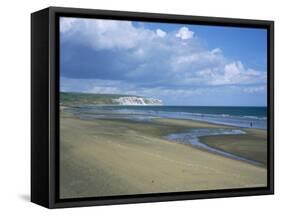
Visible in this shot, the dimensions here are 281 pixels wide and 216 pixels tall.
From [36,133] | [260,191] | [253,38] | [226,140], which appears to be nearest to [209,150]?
[226,140]

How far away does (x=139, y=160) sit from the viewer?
9.09 m

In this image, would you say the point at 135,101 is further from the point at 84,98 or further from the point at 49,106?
the point at 49,106

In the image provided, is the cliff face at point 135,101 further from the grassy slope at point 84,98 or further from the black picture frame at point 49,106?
the black picture frame at point 49,106

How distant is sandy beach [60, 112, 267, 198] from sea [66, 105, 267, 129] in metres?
0.08

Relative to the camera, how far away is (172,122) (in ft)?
30.8

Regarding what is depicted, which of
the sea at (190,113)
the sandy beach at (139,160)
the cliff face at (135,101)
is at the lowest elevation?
the sandy beach at (139,160)

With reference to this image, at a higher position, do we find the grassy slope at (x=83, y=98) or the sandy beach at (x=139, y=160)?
the grassy slope at (x=83, y=98)

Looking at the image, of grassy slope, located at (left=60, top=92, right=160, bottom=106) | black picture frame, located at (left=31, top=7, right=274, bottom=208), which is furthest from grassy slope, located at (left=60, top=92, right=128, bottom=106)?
black picture frame, located at (left=31, top=7, right=274, bottom=208)

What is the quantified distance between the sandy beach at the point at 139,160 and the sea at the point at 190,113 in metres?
0.08

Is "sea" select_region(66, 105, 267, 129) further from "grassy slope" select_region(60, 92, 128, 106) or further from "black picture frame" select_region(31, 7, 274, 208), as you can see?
"black picture frame" select_region(31, 7, 274, 208)

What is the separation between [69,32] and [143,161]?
1.85 meters

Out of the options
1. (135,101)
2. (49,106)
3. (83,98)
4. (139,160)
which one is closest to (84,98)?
(83,98)

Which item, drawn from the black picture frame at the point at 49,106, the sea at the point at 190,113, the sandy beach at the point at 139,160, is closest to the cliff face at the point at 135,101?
the sea at the point at 190,113

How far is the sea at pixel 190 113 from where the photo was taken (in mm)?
8961
